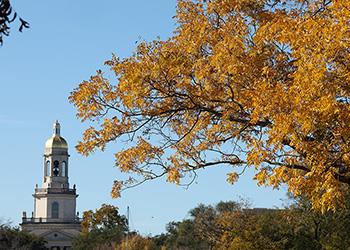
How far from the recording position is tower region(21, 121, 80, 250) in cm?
11838

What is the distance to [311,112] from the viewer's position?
13.6 meters

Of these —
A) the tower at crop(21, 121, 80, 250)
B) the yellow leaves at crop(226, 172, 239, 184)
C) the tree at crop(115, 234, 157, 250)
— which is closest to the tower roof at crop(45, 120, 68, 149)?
the tower at crop(21, 121, 80, 250)

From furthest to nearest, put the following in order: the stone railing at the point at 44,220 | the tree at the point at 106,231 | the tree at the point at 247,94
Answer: the stone railing at the point at 44,220 < the tree at the point at 106,231 < the tree at the point at 247,94

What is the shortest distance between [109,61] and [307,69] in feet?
15.5

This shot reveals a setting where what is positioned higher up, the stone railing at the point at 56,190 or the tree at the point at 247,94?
the stone railing at the point at 56,190

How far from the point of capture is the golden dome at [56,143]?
11856 cm

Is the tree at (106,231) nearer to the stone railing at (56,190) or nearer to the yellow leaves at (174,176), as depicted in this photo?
the stone railing at (56,190)

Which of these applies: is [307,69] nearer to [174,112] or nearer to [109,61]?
[174,112]

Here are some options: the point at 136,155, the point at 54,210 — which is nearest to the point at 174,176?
the point at 136,155

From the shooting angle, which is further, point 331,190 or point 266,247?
point 266,247

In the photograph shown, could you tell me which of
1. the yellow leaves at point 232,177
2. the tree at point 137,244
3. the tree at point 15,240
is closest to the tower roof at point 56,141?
the tree at point 15,240

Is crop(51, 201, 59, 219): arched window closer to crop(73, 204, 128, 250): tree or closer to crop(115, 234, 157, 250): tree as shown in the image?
crop(73, 204, 128, 250): tree

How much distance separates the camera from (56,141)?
119812 mm

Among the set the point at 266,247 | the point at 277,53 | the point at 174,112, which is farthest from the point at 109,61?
the point at 266,247
